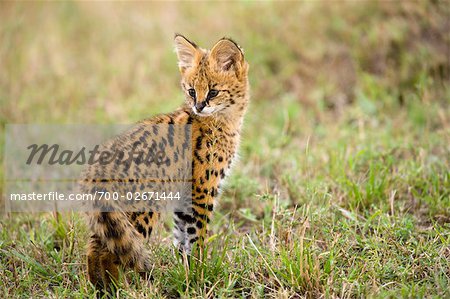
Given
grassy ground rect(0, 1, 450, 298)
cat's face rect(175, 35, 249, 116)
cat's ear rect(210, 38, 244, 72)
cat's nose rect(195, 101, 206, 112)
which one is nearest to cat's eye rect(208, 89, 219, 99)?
cat's face rect(175, 35, 249, 116)

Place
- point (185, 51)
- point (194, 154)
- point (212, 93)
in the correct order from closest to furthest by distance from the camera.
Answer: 1. point (194, 154)
2. point (212, 93)
3. point (185, 51)

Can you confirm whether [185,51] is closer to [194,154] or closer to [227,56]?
[227,56]

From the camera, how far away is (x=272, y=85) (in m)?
8.86

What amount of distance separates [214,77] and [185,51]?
433 millimetres

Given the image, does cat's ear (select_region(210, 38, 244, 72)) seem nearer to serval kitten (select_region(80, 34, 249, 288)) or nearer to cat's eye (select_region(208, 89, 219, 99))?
serval kitten (select_region(80, 34, 249, 288))

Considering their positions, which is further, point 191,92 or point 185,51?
point 185,51

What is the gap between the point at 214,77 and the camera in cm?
503

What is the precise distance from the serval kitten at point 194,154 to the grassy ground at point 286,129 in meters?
0.22

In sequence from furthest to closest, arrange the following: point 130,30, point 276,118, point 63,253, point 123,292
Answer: point 130,30, point 276,118, point 63,253, point 123,292

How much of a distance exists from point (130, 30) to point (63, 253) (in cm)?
661

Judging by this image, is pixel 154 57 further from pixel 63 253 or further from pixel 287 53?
pixel 63 253

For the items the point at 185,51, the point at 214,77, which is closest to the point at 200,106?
the point at 214,77

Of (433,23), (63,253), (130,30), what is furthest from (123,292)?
(130,30)

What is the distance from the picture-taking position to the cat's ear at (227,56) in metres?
4.98
